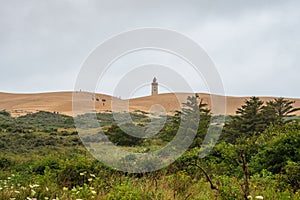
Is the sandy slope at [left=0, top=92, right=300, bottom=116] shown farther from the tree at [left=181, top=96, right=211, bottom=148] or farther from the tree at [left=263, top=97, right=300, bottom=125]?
the tree at [left=181, top=96, right=211, bottom=148]

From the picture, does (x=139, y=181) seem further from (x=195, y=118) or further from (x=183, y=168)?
(x=195, y=118)

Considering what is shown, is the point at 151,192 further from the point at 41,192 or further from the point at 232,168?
the point at 232,168

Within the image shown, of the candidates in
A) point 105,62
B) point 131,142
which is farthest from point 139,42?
point 131,142

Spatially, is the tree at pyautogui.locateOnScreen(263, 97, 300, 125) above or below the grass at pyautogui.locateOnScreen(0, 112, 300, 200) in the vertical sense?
above

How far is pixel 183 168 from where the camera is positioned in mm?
10484

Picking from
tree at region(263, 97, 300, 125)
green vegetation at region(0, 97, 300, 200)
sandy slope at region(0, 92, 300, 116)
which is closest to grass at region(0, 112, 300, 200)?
green vegetation at region(0, 97, 300, 200)

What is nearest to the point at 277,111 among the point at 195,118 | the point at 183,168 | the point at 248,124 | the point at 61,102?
the point at 248,124

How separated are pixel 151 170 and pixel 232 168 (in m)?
2.56

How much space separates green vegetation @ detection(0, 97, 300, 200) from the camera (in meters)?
6.82

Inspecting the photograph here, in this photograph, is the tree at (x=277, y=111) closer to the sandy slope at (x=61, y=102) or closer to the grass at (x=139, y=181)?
the grass at (x=139, y=181)

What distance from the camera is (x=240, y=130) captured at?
72.5 ft

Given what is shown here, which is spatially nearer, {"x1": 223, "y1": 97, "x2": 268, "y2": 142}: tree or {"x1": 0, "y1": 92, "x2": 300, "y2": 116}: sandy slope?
{"x1": 223, "y1": 97, "x2": 268, "y2": 142}: tree

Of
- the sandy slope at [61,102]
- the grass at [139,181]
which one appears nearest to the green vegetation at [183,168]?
the grass at [139,181]

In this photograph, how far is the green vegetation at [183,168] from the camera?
682 centimetres
